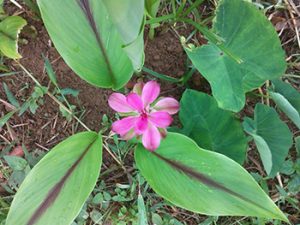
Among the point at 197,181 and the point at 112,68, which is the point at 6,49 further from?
the point at 197,181

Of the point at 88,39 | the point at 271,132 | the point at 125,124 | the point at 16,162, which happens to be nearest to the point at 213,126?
the point at 271,132

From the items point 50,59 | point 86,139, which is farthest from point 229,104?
point 50,59

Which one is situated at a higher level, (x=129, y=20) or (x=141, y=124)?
(x=129, y=20)

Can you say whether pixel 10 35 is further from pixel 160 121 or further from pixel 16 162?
pixel 160 121

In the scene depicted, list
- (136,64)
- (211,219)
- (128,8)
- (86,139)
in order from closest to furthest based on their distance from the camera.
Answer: (128,8)
(136,64)
(86,139)
(211,219)

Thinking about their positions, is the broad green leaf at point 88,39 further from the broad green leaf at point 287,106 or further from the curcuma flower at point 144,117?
the broad green leaf at point 287,106
